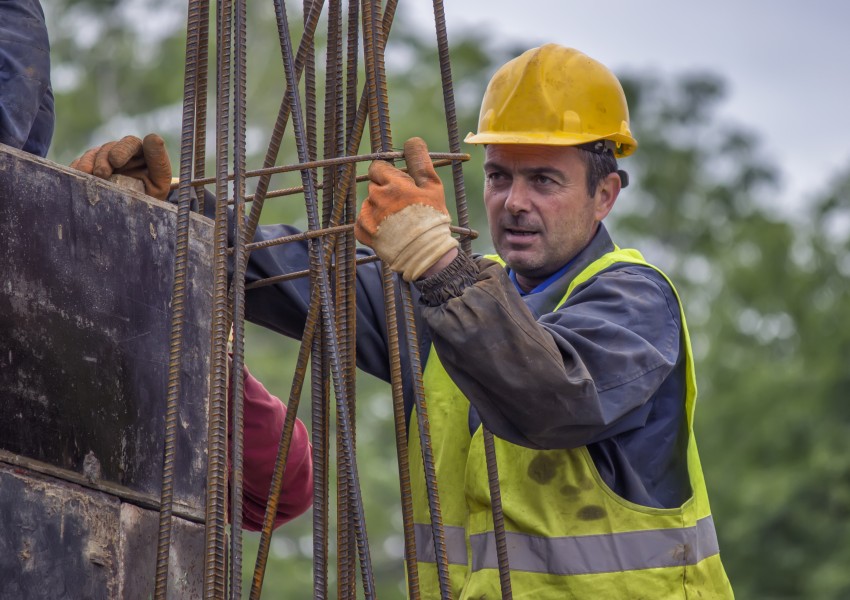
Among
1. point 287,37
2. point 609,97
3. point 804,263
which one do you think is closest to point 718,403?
point 804,263

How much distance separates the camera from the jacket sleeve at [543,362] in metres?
3.87

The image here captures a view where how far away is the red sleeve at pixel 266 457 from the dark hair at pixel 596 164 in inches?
49.1

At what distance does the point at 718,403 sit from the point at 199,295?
15.7 meters

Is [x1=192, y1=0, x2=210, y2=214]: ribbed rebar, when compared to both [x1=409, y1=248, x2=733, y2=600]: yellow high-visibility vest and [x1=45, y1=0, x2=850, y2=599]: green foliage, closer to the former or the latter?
[x1=409, y1=248, x2=733, y2=600]: yellow high-visibility vest

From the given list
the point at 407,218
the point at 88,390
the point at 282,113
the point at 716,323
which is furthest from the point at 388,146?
the point at 716,323

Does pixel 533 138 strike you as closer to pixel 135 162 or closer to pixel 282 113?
pixel 282 113

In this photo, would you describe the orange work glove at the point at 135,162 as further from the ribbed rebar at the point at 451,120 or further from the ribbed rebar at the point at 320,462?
the ribbed rebar at the point at 451,120

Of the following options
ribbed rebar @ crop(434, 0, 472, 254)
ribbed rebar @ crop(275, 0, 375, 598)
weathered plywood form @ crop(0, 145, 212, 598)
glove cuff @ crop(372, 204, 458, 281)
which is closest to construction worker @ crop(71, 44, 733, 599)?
glove cuff @ crop(372, 204, 458, 281)

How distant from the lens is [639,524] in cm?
439

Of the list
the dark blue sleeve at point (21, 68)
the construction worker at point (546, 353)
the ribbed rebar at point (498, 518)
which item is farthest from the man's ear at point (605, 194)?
the dark blue sleeve at point (21, 68)

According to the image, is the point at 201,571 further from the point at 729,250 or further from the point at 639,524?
the point at 729,250

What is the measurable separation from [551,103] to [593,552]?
1.48 metres

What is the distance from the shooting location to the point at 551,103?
16.3 feet

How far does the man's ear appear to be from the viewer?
16.8 feet
